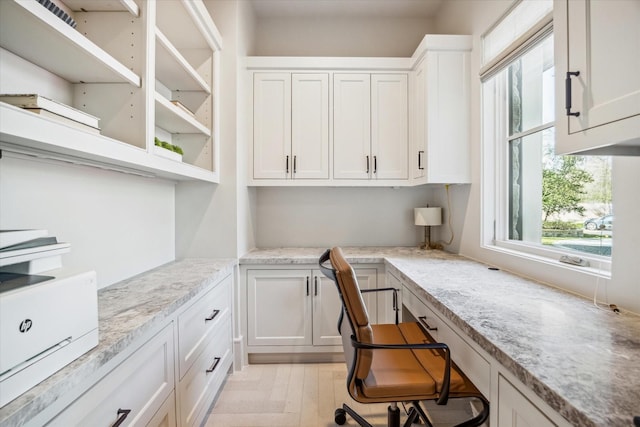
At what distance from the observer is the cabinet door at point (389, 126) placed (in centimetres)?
251

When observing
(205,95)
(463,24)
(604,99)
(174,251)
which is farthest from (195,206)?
(463,24)

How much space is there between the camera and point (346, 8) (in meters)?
2.73

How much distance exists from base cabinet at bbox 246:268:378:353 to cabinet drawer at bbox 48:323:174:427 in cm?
106

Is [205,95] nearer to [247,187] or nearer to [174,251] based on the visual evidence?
[247,187]

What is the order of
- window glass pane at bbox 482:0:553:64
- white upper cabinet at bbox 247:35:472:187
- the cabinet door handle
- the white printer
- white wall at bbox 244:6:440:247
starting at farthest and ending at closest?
white wall at bbox 244:6:440:247 → white upper cabinet at bbox 247:35:472:187 → window glass pane at bbox 482:0:553:64 → the cabinet door handle → the white printer

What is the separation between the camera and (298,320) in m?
2.32

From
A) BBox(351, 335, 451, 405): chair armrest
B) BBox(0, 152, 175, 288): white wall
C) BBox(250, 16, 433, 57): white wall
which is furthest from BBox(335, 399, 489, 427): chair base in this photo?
BBox(250, 16, 433, 57): white wall

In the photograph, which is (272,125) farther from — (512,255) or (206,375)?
(512,255)

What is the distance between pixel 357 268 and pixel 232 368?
3.98 feet

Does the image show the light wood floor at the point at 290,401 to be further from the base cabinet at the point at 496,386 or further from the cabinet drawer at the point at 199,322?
the base cabinet at the point at 496,386

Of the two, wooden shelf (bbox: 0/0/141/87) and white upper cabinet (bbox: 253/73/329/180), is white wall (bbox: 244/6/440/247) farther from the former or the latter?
wooden shelf (bbox: 0/0/141/87)

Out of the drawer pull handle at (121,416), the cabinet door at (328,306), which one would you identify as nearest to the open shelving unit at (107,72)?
the drawer pull handle at (121,416)

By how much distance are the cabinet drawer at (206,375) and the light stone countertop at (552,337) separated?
121 cm

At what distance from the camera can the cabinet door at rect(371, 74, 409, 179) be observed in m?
2.51
